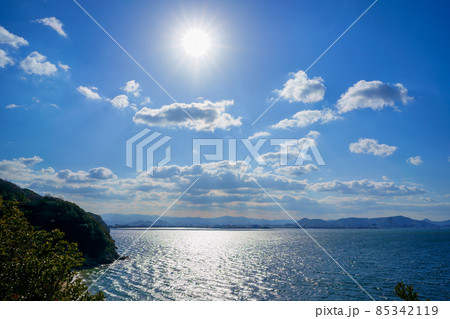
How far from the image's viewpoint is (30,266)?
13211mm

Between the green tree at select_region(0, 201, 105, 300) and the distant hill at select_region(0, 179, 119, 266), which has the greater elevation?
the green tree at select_region(0, 201, 105, 300)

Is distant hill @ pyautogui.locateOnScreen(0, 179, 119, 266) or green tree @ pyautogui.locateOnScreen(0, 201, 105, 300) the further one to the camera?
distant hill @ pyautogui.locateOnScreen(0, 179, 119, 266)

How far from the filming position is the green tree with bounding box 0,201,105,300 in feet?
42.2

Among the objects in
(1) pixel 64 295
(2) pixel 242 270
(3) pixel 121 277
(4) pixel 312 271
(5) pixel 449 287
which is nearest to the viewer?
(1) pixel 64 295

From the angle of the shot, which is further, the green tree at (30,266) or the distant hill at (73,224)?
the distant hill at (73,224)

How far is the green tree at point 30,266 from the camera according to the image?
12859mm

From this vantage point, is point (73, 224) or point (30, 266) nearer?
point (30, 266)

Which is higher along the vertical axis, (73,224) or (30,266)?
(30,266)

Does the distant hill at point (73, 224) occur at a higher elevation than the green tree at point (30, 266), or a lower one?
lower

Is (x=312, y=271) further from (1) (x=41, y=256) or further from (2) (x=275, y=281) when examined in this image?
(1) (x=41, y=256)
